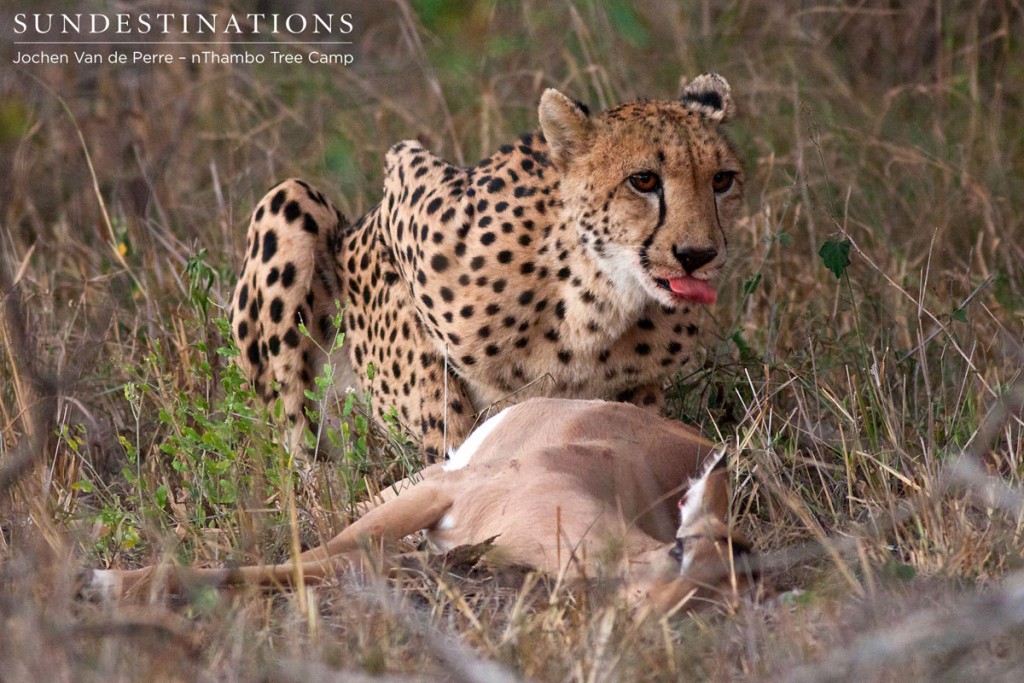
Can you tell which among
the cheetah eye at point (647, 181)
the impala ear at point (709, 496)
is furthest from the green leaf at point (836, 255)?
the impala ear at point (709, 496)

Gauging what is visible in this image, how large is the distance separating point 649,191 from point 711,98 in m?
0.56

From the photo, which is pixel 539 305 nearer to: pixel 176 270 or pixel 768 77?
pixel 176 270

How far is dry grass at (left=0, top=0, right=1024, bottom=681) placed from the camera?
94.5 inches

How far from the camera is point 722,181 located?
3.63 metres

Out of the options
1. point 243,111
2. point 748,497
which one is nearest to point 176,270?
point 243,111

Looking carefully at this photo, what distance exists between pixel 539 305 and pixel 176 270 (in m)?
1.81

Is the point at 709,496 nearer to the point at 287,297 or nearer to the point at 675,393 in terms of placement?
the point at 675,393

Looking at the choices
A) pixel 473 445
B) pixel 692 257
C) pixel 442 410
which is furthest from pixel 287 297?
pixel 692 257

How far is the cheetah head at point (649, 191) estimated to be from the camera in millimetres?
3479

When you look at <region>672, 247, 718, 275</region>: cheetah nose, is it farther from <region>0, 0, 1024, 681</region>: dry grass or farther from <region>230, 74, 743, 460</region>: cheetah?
<region>0, 0, 1024, 681</region>: dry grass

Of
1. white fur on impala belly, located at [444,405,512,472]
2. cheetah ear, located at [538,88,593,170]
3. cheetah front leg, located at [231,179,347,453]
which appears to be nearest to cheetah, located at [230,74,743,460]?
cheetah ear, located at [538,88,593,170]

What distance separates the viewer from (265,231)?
14.7 feet

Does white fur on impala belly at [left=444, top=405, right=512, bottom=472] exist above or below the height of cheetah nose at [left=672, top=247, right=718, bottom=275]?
below

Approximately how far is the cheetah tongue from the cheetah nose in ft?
0.10
